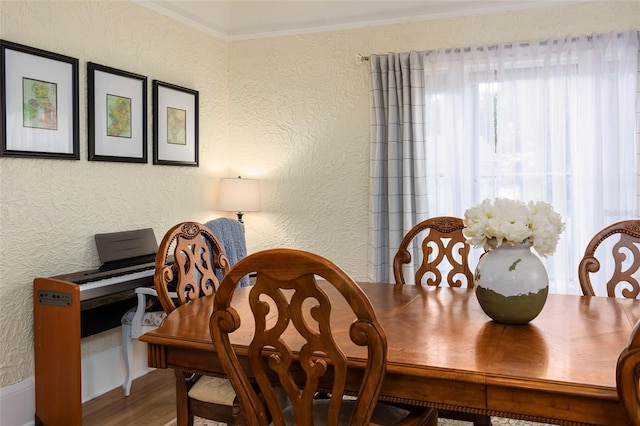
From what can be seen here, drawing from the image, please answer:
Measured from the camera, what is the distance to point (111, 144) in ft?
10.9

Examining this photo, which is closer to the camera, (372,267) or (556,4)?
(556,4)

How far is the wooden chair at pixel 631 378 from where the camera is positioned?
1138 mm

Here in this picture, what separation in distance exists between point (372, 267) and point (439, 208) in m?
0.64

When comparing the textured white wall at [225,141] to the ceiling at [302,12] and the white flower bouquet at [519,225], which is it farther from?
the white flower bouquet at [519,225]

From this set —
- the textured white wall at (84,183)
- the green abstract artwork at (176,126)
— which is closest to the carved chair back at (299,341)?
the textured white wall at (84,183)

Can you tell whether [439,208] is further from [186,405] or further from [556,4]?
[186,405]

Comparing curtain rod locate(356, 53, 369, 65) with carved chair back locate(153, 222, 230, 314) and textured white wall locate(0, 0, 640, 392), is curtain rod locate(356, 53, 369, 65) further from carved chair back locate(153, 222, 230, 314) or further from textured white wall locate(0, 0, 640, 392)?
carved chair back locate(153, 222, 230, 314)

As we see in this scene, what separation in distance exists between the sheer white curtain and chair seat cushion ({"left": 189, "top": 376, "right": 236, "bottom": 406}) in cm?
229

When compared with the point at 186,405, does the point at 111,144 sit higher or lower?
higher

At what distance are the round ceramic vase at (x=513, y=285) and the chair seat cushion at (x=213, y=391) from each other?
913mm

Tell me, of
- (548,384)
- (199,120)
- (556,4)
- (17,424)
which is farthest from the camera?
(199,120)

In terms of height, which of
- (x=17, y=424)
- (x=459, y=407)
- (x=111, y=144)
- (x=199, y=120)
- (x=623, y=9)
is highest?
(x=623, y=9)

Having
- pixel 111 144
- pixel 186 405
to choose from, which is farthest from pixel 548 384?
pixel 111 144

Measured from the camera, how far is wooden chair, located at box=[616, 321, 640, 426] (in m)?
1.14
